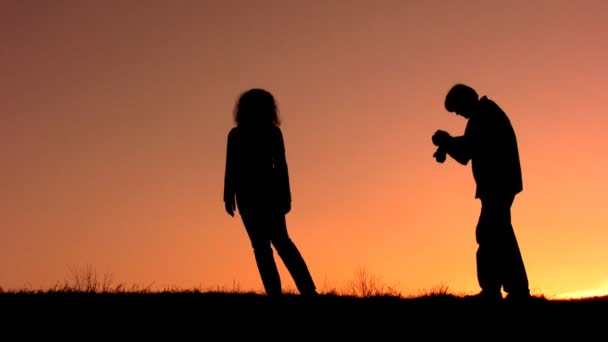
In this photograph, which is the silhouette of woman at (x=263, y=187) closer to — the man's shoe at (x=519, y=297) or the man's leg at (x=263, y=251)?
the man's leg at (x=263, y=251)

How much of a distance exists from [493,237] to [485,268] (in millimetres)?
362

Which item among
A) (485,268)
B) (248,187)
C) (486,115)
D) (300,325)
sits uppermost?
(486,115)

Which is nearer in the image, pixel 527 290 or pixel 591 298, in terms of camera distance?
pixel 527 290

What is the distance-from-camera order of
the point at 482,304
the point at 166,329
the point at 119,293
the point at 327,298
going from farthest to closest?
the point at 119,293 → the point at 327,298 → the point at 482,304 → the point at 166,329

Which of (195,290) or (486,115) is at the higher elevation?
(486,115)

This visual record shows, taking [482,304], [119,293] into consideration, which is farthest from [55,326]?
[482,304]

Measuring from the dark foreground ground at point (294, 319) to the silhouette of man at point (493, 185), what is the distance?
0.43m

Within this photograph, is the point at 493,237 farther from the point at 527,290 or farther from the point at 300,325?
the point at 300,325

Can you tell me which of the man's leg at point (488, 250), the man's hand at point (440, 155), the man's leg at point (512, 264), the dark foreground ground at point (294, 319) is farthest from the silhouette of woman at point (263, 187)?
the man's leg at point (512, 264)

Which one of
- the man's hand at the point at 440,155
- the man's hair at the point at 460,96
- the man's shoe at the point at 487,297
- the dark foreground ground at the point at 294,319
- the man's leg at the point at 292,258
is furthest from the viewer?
the man's hand at the point at 440,155

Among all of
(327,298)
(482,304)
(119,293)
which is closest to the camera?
(482,304)

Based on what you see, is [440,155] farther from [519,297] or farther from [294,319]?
[294,319]

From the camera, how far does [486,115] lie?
8359 mm

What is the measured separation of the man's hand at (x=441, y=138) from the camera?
8578 millimetres
